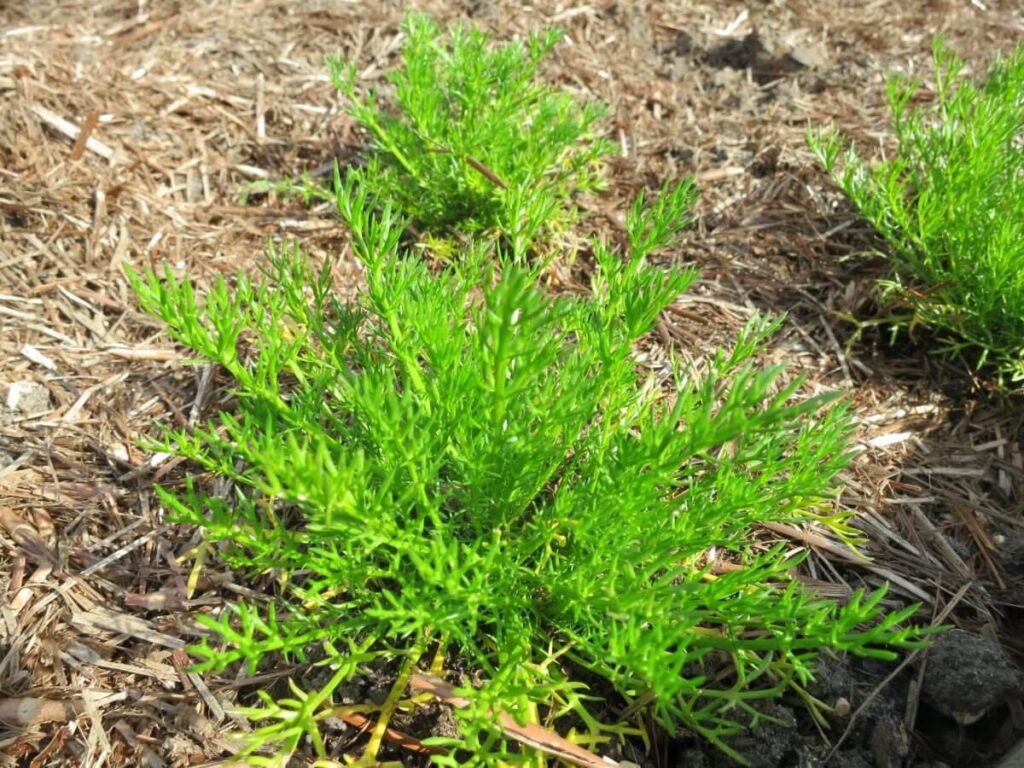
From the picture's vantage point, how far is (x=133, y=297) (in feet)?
9.02

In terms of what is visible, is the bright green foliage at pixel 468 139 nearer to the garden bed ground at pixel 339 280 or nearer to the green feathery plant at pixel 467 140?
the green feathery plant at pixel 467 140

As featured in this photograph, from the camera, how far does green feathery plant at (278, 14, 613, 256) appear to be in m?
2.76

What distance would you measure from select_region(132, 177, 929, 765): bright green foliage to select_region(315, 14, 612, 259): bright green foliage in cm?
99

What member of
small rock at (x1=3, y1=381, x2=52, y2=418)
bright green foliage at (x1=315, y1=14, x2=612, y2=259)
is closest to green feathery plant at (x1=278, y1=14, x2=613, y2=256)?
bright green foliage at (x1=315, y1=14, x2=612, y2=259)

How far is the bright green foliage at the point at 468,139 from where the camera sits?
2.75 m

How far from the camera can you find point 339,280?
9.46ft

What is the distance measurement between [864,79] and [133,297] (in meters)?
3.41

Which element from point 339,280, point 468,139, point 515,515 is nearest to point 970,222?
point 468,139

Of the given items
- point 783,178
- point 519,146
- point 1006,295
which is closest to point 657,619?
point 1006,295

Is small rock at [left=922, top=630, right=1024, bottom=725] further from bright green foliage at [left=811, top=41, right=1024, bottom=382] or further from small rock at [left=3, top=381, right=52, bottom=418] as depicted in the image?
small rock at [left=3, top=381, right=52, bottom=418]

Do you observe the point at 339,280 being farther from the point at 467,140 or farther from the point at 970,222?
the point at 970,222

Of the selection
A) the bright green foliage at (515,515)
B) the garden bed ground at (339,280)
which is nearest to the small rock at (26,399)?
the garden bed ground at (339,280)

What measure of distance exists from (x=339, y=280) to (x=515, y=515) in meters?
1.37

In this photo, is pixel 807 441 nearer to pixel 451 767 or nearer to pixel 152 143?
pixel 451 767
